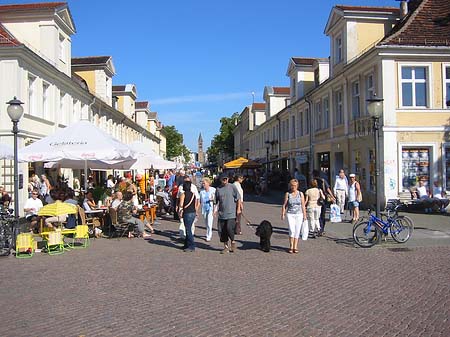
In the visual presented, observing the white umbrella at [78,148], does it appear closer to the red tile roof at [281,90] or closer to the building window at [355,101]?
the building window at [355,101]

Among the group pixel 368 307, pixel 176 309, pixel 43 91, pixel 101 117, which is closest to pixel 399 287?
pixel 368 307

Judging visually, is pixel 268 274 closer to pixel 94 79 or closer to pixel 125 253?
pixel 125 253

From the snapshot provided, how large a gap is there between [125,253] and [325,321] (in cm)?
622

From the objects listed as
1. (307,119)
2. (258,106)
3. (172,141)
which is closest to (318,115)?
(307,119)

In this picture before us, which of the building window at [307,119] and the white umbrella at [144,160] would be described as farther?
the building window at [307,119]

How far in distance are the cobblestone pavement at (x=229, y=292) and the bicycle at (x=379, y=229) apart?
15.2 inches

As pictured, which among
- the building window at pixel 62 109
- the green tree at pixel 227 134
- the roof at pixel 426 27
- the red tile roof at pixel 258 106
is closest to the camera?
Result: the roof at pixel 426 27

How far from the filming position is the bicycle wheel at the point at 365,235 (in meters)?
11.6

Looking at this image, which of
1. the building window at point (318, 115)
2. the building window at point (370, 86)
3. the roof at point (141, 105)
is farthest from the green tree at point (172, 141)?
the building window at point (370, 86)

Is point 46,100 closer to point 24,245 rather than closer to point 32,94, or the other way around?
point 32,94

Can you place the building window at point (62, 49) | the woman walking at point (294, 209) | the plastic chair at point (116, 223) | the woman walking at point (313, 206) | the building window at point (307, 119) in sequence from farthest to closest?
the building window at point (307, 119)
the building window at point (62, 49)
the plastic chair at point (116, 223)
the woman walking at point (313, 206)
the woman walking at point (294, 209)

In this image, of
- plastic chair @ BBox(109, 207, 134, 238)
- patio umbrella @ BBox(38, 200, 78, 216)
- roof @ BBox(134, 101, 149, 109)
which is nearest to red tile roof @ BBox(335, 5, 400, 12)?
plastic chair @ BBox(109, 207, 134, 238)

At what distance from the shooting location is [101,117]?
36.6 meters

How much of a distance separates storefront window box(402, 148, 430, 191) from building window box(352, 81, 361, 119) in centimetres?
380
